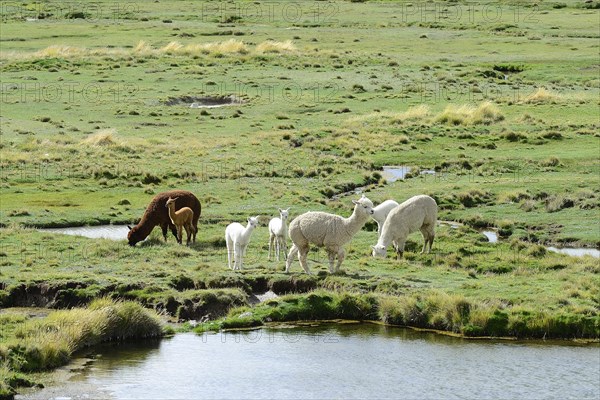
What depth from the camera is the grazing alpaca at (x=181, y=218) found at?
112 feet

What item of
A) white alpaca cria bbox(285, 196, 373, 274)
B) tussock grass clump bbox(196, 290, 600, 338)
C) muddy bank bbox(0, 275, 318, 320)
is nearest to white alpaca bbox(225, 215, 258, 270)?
muddy bank bbox(0, 275, 318, 320)

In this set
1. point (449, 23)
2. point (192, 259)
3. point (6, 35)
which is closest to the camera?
point (192, 259)

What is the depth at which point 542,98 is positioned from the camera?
66.2m

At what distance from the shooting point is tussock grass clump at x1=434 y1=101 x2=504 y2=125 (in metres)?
59.5

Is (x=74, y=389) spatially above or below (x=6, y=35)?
below

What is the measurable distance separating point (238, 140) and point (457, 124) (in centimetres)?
1187

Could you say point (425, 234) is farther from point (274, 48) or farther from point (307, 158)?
point (274, 48)

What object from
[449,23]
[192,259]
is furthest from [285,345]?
[449,23]

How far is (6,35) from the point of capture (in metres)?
96.9

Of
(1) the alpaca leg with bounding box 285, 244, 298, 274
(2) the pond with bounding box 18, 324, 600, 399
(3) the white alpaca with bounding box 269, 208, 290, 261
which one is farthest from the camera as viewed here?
(3) the white alpaca with bounding box 269, 208, 290, 261

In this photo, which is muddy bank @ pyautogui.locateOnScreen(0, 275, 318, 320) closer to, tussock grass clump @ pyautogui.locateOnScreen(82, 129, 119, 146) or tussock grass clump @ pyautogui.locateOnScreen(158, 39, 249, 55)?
tussock grass clump @ pyautogui.locateOnScreen(82, 129, 119, 146)

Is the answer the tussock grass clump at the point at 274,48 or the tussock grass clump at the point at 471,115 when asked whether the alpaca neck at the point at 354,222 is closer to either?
the tussock grass clump at the point at 471,115

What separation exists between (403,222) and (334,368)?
29.0 feet

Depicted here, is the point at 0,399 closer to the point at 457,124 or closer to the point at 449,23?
the point at 457,124
